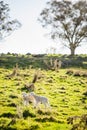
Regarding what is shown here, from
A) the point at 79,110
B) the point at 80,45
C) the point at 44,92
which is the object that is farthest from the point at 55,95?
the point at 80,45

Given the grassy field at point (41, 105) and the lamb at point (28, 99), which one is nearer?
the grassy field at point (41, 105)

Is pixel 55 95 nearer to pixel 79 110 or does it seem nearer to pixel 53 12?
pixel 79 110

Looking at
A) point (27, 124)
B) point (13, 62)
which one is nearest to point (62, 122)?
point (27, 124)

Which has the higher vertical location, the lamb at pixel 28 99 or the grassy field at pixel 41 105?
the lamb at pixel 28 99

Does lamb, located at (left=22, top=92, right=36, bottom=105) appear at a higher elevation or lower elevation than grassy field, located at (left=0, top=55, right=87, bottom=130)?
higher

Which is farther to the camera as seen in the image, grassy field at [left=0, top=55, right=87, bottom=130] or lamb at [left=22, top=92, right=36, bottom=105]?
lamb at [left=22, top=92, right=36, bottom=105]

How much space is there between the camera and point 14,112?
70.1ft

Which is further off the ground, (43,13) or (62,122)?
(43,13)

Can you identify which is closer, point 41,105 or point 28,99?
point 28,99

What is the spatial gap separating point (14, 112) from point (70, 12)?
60.4 m

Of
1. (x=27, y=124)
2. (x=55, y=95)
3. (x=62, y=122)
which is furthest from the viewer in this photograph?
(x=55, y=95)

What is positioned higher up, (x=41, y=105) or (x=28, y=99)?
(x=28, y=99)

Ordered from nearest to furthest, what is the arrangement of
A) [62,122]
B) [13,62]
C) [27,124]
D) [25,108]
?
[27,124], [62,122], [25,108], [13,62]

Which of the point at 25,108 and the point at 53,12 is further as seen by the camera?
the point at 53,12
